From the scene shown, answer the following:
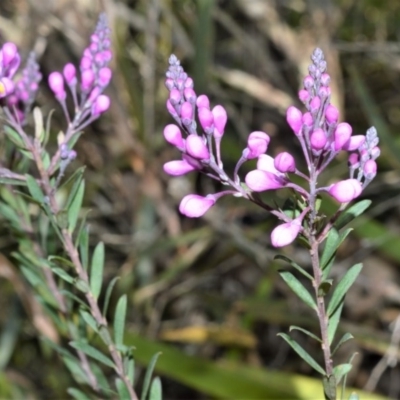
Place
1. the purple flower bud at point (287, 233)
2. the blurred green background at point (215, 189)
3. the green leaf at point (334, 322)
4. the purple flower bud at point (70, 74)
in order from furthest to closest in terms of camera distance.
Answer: the blurred green background at point (215, 189) < the purple flower bud at point (70, 74) < the green leaf at point (334, 322) < the purple flower bud at point (287, 233)

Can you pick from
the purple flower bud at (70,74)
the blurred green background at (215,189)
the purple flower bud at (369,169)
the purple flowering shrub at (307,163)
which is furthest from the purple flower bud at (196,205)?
the blurred green background at (215,189)

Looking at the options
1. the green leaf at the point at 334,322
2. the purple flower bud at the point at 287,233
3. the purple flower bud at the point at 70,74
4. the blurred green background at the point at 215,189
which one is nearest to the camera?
the purple flower bud at the point at 287,233

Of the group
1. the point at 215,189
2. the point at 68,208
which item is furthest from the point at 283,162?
the point at 215,189

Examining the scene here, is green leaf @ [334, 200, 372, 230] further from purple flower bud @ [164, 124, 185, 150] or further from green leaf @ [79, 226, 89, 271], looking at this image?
green leaf @ [79, 226, 89, 271]

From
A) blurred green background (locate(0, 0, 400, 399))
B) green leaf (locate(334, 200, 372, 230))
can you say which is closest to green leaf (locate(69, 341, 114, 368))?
green leaf (locate(334, 200, 372, 230))

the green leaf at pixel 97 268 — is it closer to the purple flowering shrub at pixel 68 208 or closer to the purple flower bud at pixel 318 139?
the purple flowering shrub at pixel 68 208
